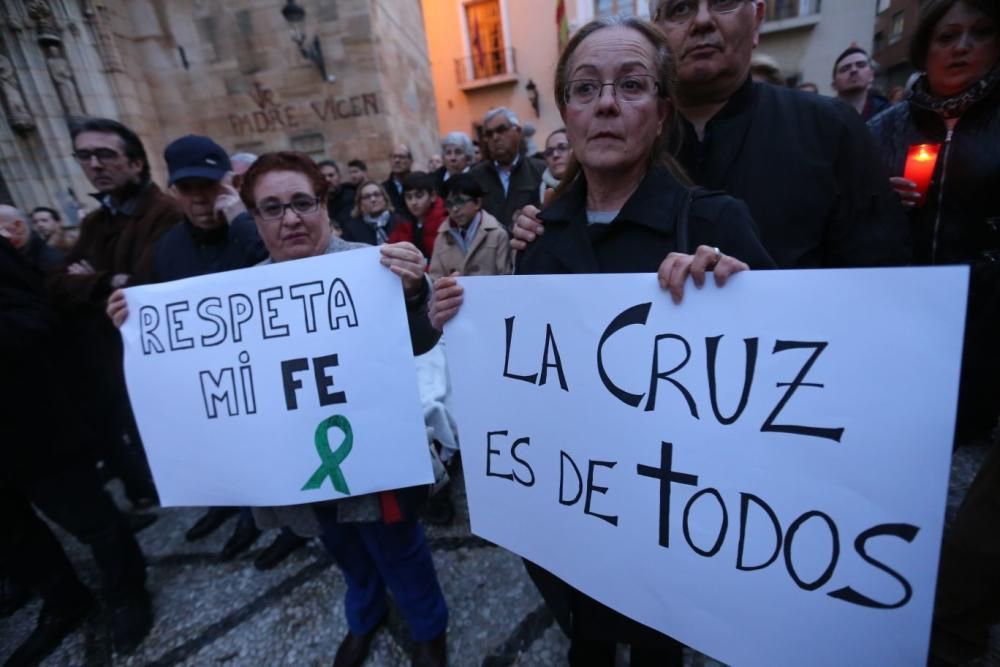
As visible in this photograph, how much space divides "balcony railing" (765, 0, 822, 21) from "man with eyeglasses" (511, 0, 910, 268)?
1543 cm

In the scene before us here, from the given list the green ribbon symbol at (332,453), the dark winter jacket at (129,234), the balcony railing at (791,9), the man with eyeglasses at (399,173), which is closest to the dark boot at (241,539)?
the dark winter jacket at (129,234)

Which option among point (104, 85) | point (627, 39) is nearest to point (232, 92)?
point (104, 85)

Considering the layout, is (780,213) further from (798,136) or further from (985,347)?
(985,347)

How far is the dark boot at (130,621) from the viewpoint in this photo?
1.98m

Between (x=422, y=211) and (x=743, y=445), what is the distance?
3691 millimetres

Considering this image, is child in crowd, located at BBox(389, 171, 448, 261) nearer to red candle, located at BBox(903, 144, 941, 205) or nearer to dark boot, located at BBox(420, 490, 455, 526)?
dark boot, located at BBox(420, 490, 455, 526)

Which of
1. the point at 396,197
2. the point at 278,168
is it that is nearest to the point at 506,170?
the point at 396,197

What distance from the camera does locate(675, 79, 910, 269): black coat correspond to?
47.6 inches

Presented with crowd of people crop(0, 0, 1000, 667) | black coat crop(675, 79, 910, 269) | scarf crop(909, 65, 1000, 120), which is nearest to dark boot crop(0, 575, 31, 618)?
crowd of people crop(0, 0, 1000, 667)

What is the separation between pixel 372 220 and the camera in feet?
14.3

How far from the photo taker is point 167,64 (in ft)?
25.1

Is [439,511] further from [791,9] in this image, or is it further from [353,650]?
[791,9]

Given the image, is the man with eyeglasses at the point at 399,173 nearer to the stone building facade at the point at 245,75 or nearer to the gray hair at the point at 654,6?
the stone building facade at the point at 245,75

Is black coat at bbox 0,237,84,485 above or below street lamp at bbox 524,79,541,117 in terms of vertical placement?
below
